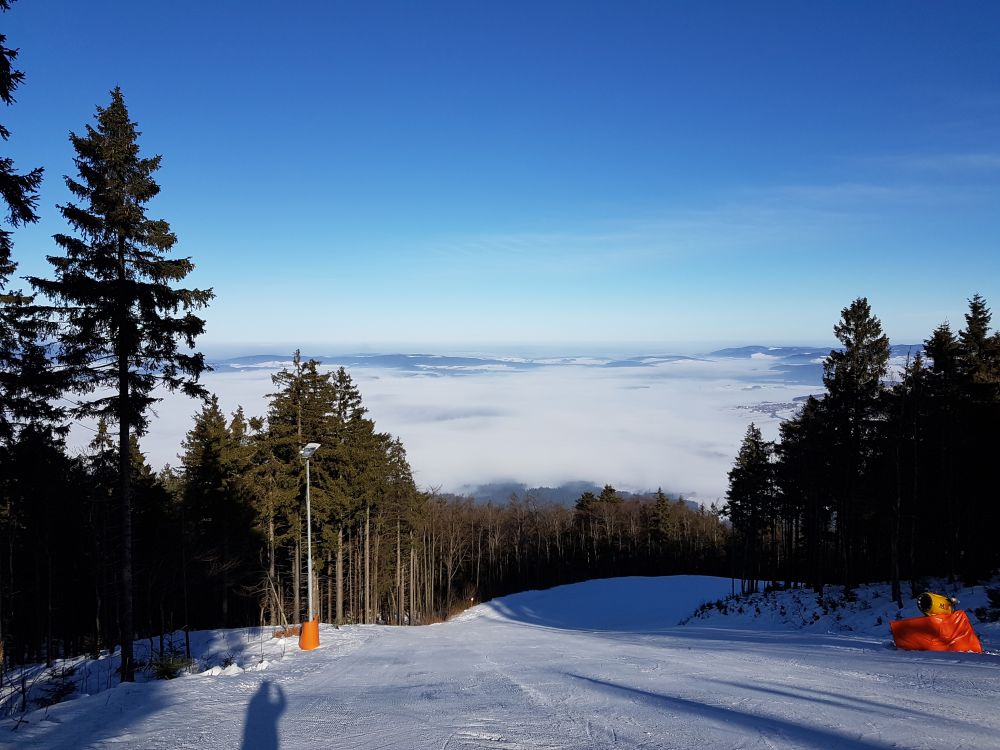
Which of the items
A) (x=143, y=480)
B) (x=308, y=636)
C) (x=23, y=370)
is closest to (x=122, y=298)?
(x=23, y=370)

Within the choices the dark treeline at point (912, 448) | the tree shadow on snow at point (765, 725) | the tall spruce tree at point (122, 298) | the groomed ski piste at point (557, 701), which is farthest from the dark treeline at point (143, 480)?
the dark treeline at point (912, 448)

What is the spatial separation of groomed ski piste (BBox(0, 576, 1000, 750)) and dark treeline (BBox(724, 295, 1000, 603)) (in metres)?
9.11

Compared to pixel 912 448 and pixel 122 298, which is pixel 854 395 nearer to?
pixel 912 448

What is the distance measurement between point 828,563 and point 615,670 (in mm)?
43730

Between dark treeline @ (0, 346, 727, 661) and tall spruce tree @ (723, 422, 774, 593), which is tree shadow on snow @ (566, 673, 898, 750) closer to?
dark treeline @ (0, 346, 727, 661)

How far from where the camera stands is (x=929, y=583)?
21500 mm

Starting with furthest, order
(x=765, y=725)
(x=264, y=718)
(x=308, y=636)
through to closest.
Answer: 1. (x=308, y=636)
2. (x=264, y=718)
3. (x=765, y=725)

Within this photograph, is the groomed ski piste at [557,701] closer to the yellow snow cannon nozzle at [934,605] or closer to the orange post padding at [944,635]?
the orange post padding at [944,635]

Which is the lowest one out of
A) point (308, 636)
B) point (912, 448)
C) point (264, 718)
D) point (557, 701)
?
point (308, 636)

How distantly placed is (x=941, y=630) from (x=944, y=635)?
98 millimetres

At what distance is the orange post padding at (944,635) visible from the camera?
11266mm

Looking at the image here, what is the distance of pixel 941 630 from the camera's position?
11.3 meters

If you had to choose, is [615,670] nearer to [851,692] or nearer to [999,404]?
[851,692]

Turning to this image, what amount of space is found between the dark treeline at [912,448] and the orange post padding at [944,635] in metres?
9.76
